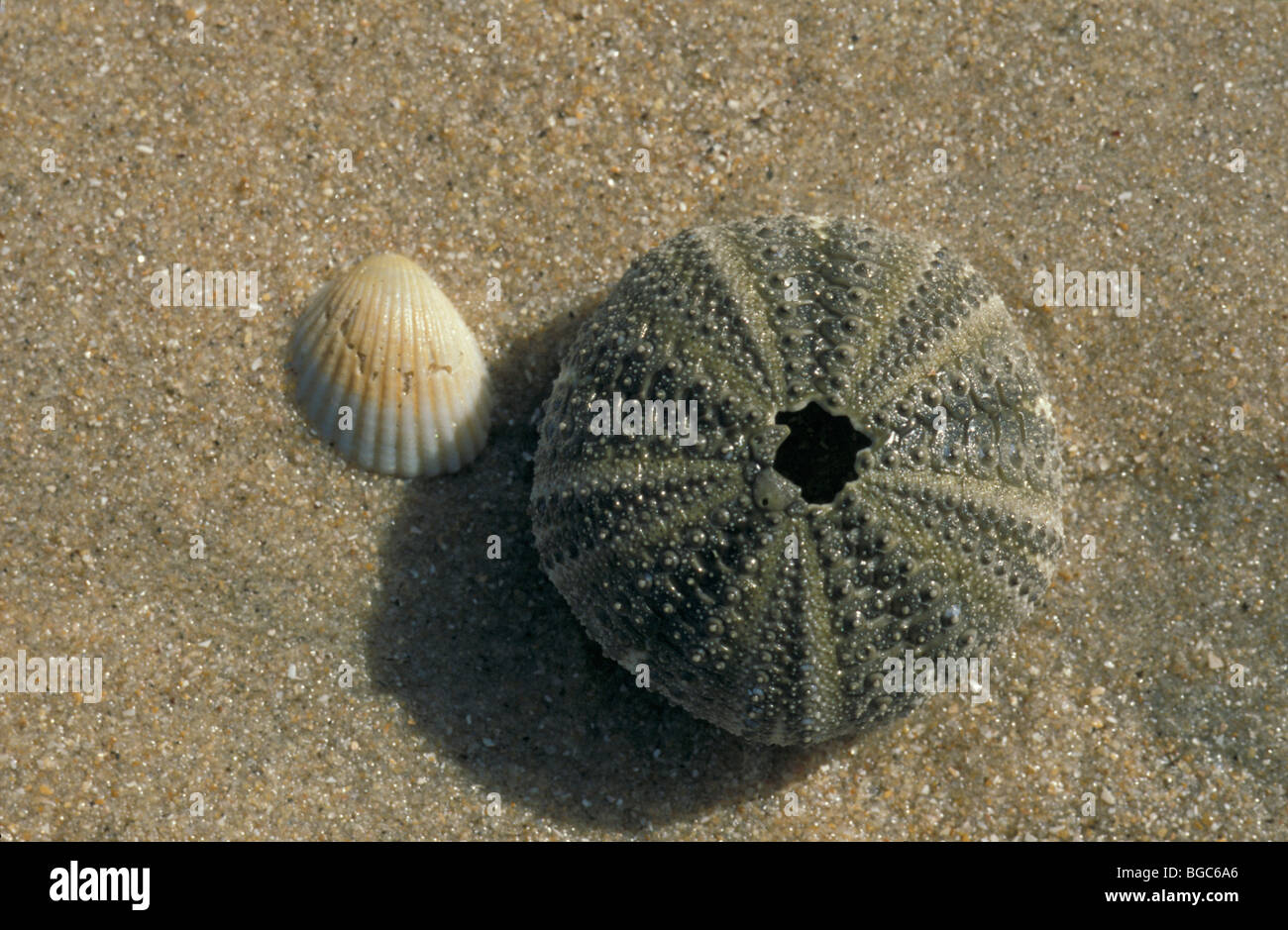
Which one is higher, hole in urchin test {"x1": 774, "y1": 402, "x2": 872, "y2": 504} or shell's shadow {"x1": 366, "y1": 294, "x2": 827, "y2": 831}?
hole in urchin test {"x1": 774, "y1": 402, "x2": 872, "y2": 504}

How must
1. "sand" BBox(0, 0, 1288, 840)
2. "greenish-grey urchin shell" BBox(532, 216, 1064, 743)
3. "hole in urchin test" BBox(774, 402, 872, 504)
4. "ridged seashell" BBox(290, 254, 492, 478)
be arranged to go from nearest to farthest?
1. "greenish-grey urchin shell" BBox(532, 216, 1064, 743)
2. "hole in urchin test" BBox(774, 402, 872, 504)
3. "ridged seashell" BBox(290, 254, 492, 478)
4. "sand" BBox(0, 0, 1288, 840)

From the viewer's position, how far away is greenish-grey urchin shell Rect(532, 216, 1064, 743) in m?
3.96

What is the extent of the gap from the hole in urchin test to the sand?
61.3 inches

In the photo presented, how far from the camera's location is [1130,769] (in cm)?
523

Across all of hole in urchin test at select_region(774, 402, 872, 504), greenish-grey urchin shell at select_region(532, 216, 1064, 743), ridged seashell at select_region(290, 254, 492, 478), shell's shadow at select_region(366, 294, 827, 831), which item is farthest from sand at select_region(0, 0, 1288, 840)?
hole in urchin test at select_region(774, 402, 872, 504)

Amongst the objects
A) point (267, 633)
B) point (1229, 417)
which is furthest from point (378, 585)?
point (1229, 417)

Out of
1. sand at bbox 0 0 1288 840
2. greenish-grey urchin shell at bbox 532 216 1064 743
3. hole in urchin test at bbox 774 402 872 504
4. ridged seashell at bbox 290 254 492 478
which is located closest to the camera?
greenish-grey urchin shell at bbox 532 216 1064 743

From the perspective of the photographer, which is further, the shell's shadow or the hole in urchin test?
the shell's shadow

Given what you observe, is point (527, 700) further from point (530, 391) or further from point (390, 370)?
point (390, 370)

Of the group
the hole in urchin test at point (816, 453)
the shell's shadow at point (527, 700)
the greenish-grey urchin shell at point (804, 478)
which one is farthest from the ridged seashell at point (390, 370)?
the hole in urchin test at point (816, 453)

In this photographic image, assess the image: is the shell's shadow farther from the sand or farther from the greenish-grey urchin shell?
the greenish-grey urchin shell

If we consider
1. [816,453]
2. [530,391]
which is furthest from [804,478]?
[530,391]

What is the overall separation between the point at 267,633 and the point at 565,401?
1.90m

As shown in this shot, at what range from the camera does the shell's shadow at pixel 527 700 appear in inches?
204
